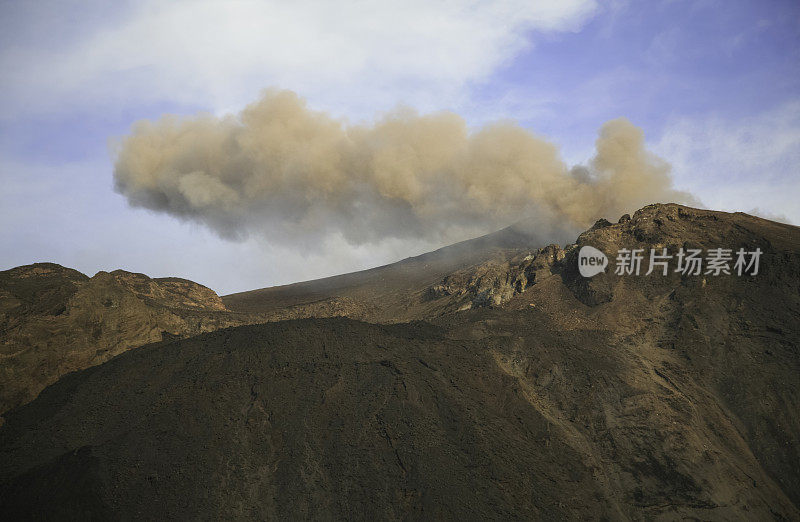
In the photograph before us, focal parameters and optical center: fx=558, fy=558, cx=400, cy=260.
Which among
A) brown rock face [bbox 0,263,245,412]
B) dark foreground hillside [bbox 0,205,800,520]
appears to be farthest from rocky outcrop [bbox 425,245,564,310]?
brown rock face [bbox 0,263,245,412]

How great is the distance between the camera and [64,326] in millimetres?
30594

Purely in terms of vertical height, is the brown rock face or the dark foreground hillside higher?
the brown rock face

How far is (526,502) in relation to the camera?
20062 millimetres

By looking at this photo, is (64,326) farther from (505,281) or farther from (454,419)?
(505,281)

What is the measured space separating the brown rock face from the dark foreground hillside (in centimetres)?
139

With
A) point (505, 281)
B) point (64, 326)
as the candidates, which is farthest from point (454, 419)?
point (64, 326)

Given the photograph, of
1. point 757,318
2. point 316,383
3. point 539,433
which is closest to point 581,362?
point 539,433

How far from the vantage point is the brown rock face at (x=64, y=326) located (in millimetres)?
27672

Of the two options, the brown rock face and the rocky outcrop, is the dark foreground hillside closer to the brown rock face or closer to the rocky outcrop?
the brown rock face

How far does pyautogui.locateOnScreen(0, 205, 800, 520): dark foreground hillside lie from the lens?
1962 cm

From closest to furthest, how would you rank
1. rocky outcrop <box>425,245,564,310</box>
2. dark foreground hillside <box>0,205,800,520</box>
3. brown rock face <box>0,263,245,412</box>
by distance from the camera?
1. dark foreground hillside <box>0,205,800,520</box>
2. brown rock face <box>0,263,245,412</box>
3. rocky outcrop <box>425,245,564,310</box>

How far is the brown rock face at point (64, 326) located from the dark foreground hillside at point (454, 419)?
54.8 inches

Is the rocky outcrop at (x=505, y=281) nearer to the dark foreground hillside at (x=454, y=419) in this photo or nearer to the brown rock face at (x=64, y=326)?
the dark foreground hillside at (x=454, y=419)

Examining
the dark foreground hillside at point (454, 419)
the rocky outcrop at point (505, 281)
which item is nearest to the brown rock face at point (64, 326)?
the dark foreground hillside at point (454, 419)
